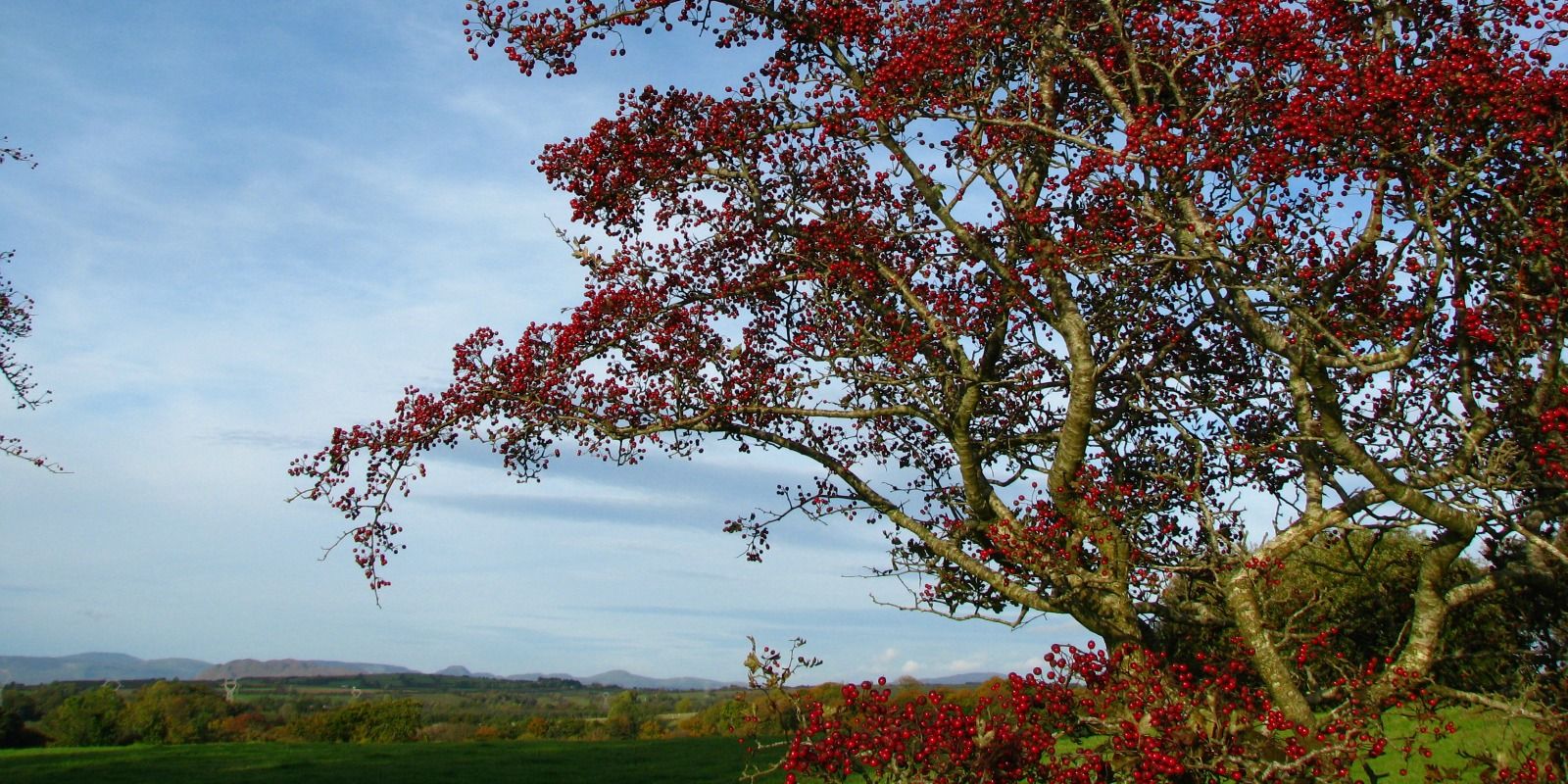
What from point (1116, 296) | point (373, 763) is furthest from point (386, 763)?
point (1116, 296)

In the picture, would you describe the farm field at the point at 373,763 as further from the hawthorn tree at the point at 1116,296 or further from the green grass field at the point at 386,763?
the hawthorn tree at the point at 1116,296

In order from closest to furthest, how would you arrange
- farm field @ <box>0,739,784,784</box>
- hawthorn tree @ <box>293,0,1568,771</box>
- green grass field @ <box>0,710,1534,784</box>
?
1. hawthorn tree @ <box>293,0,1568,771</box>
2. green grass field @ <box>0,710,1534,784</box>
3. farm field @ <box>0,739,784,784</box>

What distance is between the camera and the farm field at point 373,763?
92.9 ft

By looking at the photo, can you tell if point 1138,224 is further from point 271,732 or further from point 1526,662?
point 271,732

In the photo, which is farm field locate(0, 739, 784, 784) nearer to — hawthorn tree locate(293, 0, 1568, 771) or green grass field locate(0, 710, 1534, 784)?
green grass field locate(0, 710, 1534, 784)

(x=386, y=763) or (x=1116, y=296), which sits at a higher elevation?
(x=1116, y=296)

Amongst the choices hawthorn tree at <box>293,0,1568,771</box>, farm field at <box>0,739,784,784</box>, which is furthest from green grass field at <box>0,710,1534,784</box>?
hawthorn tree at <box>293,0,1568,771</box>

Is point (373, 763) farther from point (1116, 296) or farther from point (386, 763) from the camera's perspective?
point (1116, 296)

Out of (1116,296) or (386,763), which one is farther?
(386,763)

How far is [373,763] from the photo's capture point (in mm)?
33062

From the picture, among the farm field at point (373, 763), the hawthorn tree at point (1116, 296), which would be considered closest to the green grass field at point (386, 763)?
the farm field at point (373, 763)

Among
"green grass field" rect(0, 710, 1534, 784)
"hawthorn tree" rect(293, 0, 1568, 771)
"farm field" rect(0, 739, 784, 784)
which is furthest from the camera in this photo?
"farm field" rect(0, 739, 784, 784)

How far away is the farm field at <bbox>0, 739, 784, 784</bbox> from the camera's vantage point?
2831 centimetres

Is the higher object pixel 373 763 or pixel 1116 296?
pixel 1116 296
